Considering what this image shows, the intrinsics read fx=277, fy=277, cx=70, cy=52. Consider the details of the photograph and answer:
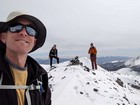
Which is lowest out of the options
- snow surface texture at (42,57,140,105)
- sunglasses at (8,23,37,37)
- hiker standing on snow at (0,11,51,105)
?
snow surface texture at (42,57,140,105)

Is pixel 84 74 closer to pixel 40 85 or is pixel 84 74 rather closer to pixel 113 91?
pixel 113 91

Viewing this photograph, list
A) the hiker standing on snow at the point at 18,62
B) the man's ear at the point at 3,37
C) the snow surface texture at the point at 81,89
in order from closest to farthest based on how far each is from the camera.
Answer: the hiker standing on snow at the point at 18,62 → the man's ear at the point at 3,37 → the snow surface texture at the point at 81,89

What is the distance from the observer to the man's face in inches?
111

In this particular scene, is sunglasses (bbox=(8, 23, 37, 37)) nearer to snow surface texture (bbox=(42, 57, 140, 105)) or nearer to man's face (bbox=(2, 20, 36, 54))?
man's face (bbox=(2, 20, 36, 54))

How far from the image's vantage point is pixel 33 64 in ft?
10.5

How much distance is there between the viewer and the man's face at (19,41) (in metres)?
2.82

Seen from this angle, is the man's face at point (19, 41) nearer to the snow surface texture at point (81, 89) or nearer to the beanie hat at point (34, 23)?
the beanie hat at point (34, 23)

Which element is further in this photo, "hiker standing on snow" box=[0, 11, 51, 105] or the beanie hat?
the beanie hat

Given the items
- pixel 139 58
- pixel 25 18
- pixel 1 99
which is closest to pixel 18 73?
pixel 1 99

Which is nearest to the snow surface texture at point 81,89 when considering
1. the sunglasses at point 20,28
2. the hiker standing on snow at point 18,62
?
the hiker standing on snow at point 18,62

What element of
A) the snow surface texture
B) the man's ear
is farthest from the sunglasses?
the snow surface texture

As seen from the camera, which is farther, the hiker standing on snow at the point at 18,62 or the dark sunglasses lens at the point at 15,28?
the dark sunglasses lens at the point at 15,28

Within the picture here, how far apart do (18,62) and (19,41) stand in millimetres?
220

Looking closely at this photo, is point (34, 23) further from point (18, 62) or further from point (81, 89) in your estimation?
point (81, 89)
